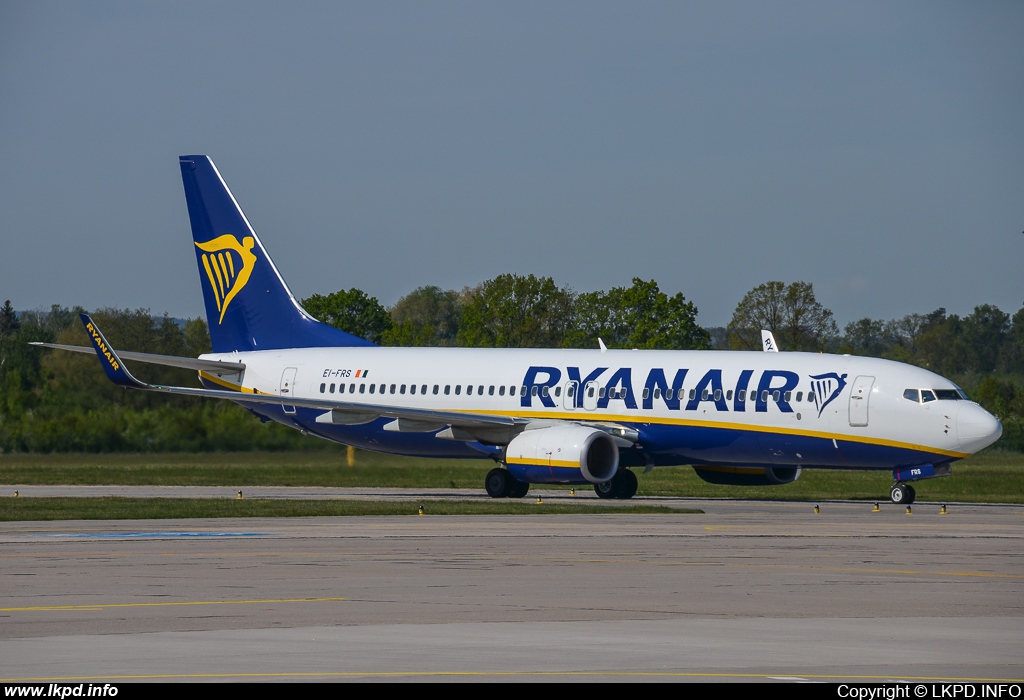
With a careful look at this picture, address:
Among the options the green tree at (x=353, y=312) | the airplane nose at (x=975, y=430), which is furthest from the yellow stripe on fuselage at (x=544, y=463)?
the green tree at (x=353, y=312)

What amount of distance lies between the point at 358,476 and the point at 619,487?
854 cm

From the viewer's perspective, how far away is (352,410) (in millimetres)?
41250

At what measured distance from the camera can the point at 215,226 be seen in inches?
1922

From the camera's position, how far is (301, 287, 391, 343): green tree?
12562 cm

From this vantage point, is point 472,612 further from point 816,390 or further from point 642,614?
point 816,390

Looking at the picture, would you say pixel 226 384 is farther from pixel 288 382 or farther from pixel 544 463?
pixel 544 463

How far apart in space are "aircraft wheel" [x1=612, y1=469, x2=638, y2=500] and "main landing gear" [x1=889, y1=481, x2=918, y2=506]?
663 centimetres

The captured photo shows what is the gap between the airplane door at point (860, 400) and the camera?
121 feet

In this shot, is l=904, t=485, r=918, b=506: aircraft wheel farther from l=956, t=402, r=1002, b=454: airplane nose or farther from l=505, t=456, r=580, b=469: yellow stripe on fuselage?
l=505, t=456, r=580, b=469: yellow stripe on fuselage

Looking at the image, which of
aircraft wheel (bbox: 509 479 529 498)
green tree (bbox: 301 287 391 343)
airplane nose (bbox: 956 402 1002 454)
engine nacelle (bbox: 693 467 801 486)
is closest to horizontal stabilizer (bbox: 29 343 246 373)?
aircraft wheel (bbox: 509 479 529 498)

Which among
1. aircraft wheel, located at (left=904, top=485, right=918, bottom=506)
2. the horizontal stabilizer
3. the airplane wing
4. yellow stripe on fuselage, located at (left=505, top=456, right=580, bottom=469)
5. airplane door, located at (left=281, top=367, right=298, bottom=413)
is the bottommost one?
aircraft wheel, located at (left=904, top=485, right=918, bottom=506)

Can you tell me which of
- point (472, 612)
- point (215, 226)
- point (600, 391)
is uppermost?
point (215, 226)

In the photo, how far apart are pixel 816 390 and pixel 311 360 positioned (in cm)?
1548
